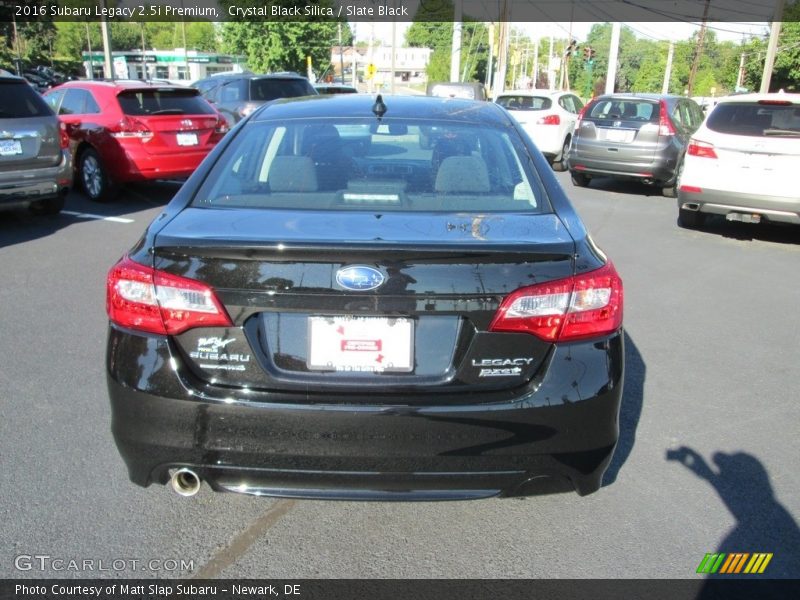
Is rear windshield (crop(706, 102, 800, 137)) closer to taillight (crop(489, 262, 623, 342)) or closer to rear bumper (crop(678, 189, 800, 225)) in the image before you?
rear bumper (crop(678, 189, 800, 225))

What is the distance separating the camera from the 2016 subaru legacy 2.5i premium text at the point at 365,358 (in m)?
2.28

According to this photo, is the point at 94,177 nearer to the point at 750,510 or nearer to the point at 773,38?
the point at 750,510

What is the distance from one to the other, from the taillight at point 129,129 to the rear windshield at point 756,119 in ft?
24.1

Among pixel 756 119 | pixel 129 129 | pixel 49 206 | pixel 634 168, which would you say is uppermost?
pixel 756 119

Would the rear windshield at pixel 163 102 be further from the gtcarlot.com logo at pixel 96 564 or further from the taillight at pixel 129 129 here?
the gtcarlot.com logo at pixel 96 564

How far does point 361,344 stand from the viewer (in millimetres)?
2293

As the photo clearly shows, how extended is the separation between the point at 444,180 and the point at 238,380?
127 centimetres

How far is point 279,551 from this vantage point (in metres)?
2.72

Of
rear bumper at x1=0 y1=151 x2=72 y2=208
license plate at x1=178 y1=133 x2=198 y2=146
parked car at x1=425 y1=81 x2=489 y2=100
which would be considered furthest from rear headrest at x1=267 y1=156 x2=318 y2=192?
parked car at x1=425 y1=81 x2=489 y2=100

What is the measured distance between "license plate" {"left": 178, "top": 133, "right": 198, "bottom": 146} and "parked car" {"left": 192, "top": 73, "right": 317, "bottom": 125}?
4271 mm

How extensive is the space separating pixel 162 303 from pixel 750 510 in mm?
2557

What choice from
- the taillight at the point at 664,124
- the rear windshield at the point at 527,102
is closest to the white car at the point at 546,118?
the rear windshield at the point at 527,102

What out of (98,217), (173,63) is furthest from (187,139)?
(173,63)

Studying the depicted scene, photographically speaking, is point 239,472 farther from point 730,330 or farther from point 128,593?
point 730,330
